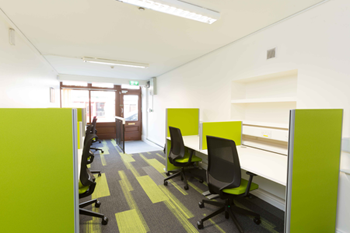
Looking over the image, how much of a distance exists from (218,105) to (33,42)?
3.46 m

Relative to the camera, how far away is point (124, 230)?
194 centimetres

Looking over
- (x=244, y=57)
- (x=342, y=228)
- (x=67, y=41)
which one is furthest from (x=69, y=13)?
(x=342, y=228)

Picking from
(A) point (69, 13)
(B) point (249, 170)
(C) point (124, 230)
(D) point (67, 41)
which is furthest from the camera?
(D) point (67, 41)

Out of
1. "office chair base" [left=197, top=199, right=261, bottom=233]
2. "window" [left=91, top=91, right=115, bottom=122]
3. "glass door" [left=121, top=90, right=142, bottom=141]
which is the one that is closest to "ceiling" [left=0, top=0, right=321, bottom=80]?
"office chair base" [left=197, top=199, right=261, bottom=233]

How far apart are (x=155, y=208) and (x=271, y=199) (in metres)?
1.60

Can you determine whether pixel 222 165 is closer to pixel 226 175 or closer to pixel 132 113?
pixel 226 175

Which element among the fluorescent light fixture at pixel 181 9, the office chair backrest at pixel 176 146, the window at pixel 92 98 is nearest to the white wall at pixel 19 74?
the fluorescent light fixture at pixel 181 9

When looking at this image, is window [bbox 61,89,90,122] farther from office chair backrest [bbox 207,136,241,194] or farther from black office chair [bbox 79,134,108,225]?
office chair backrest [bbox 207,136,241,194]

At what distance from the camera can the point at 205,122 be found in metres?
2.57

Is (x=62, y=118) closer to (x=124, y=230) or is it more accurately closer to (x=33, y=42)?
(x=124, y=230)

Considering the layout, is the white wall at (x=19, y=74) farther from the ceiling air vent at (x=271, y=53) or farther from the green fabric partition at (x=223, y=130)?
the ceiling air vent at (x=271, y=53)

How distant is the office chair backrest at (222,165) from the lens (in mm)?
1806

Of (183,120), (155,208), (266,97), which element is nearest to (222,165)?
(155,208)

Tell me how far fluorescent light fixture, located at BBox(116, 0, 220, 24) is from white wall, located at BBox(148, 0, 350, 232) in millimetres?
943
